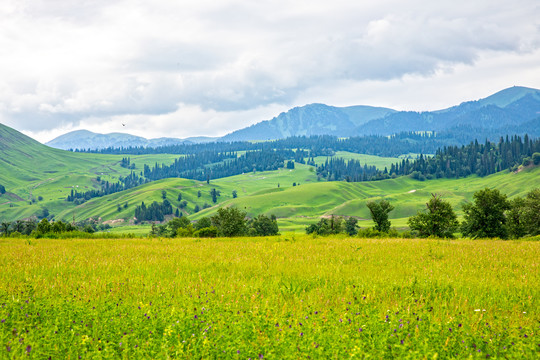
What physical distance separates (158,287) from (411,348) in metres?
7.42

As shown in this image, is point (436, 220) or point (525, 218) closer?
point (436, 220)

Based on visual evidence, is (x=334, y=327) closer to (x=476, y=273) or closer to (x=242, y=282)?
(x=242, y=282)

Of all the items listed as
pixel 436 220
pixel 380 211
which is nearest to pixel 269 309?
pixel 436 220

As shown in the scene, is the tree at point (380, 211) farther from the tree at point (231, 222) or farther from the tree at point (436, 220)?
the tree at point (231, 222)

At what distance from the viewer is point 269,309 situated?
9.30 meters

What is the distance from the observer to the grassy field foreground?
23.4 ft

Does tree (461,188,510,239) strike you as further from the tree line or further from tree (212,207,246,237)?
tree (212,207,246,237)

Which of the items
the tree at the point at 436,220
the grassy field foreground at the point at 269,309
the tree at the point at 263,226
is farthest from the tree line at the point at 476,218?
the tree at the point at 263,226

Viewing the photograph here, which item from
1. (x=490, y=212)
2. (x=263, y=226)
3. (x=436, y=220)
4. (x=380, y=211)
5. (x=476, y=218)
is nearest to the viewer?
(x=436, y=220)

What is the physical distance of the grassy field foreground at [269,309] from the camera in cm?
713

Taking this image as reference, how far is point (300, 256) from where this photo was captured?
58.3 feet

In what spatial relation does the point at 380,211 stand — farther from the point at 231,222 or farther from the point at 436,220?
the point at 231,222

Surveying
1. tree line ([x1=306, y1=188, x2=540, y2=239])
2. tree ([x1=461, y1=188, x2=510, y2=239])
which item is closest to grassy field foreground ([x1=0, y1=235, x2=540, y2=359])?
tree line ([x1=306, y1=188, x2=540, y2=239])

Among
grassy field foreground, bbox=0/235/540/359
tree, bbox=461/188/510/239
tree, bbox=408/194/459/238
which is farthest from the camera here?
tree, bbox=461/188/510/239
